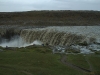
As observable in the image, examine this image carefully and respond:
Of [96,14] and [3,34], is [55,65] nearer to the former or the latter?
[3,34]

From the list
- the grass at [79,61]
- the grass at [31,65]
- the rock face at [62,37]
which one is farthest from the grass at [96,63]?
the rock face at [62,37]

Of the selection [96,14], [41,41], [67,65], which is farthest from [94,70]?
[96,14]

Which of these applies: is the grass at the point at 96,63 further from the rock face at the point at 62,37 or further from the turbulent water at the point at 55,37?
the rock face at the point at 62,37

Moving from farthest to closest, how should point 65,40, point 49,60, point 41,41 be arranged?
1. point 41,41
2. point 65,40
3. point 49,60

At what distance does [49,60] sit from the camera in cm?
2733

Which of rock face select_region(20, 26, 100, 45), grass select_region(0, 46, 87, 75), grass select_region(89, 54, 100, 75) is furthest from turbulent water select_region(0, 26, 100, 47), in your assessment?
grass select_region(0, 46, 87, 75)

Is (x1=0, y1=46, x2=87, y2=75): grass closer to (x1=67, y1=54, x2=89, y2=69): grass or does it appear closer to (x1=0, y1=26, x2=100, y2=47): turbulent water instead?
(x1=67, y1=54, x2=89, y2=69): grass

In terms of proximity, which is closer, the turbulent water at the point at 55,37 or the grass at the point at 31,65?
the grass at the point at 31,65

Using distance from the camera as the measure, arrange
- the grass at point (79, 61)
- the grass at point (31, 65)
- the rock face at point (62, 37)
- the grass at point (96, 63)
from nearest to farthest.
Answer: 1. the grass at point (31, 65)
2. the grass at point (96, 63)
3. the grass at point (79, 61)
4. the rock face at point (62, 37)

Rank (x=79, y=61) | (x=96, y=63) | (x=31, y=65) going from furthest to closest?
(x=79, y=61), (x=96, y=63), (x=31, y=65)

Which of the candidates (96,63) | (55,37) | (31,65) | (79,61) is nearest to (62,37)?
(55,37)

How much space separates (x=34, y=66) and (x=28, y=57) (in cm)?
414

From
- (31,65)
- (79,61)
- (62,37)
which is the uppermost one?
(31,65)

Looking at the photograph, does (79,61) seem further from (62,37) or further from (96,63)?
(62,37)
